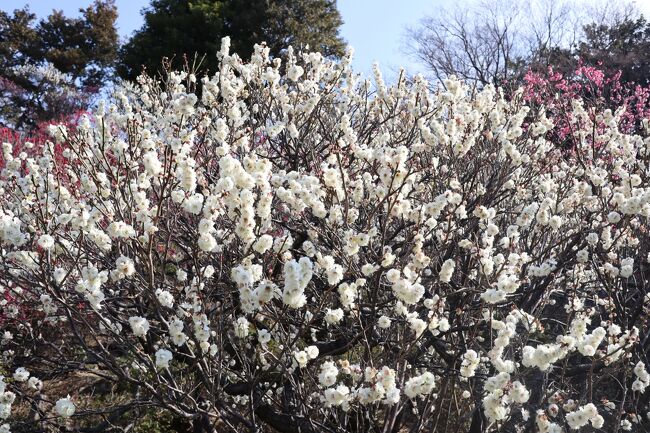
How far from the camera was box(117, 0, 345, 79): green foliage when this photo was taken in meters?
15.3

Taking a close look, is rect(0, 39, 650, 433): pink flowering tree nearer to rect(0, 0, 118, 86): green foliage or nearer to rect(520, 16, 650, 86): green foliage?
rect(520, 16, 650, 86): green foliage

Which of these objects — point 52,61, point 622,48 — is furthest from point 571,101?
point 52,61

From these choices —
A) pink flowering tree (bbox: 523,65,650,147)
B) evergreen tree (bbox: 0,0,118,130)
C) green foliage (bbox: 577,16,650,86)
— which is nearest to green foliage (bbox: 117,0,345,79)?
evergreen tree (bbox: 0,0,118,130)

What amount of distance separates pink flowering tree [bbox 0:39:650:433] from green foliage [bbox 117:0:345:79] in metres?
9.56

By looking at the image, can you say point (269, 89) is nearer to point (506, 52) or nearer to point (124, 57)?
point (124, 57)

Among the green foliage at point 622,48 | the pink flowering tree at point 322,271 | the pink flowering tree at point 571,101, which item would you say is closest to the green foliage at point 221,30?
the pink flowering tree at point 571,101

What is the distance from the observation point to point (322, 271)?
3.95 meters

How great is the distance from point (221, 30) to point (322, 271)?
12878mm

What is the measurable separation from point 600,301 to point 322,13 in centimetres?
1365

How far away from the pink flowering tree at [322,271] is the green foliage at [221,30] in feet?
31.4

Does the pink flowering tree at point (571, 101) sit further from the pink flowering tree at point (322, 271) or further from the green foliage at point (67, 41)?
the green foliage at point (67, 41)

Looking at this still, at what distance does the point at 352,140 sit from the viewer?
4.09 metres

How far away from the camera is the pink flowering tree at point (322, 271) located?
2658 mm

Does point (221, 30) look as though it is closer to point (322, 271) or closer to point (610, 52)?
point (610, 52)
